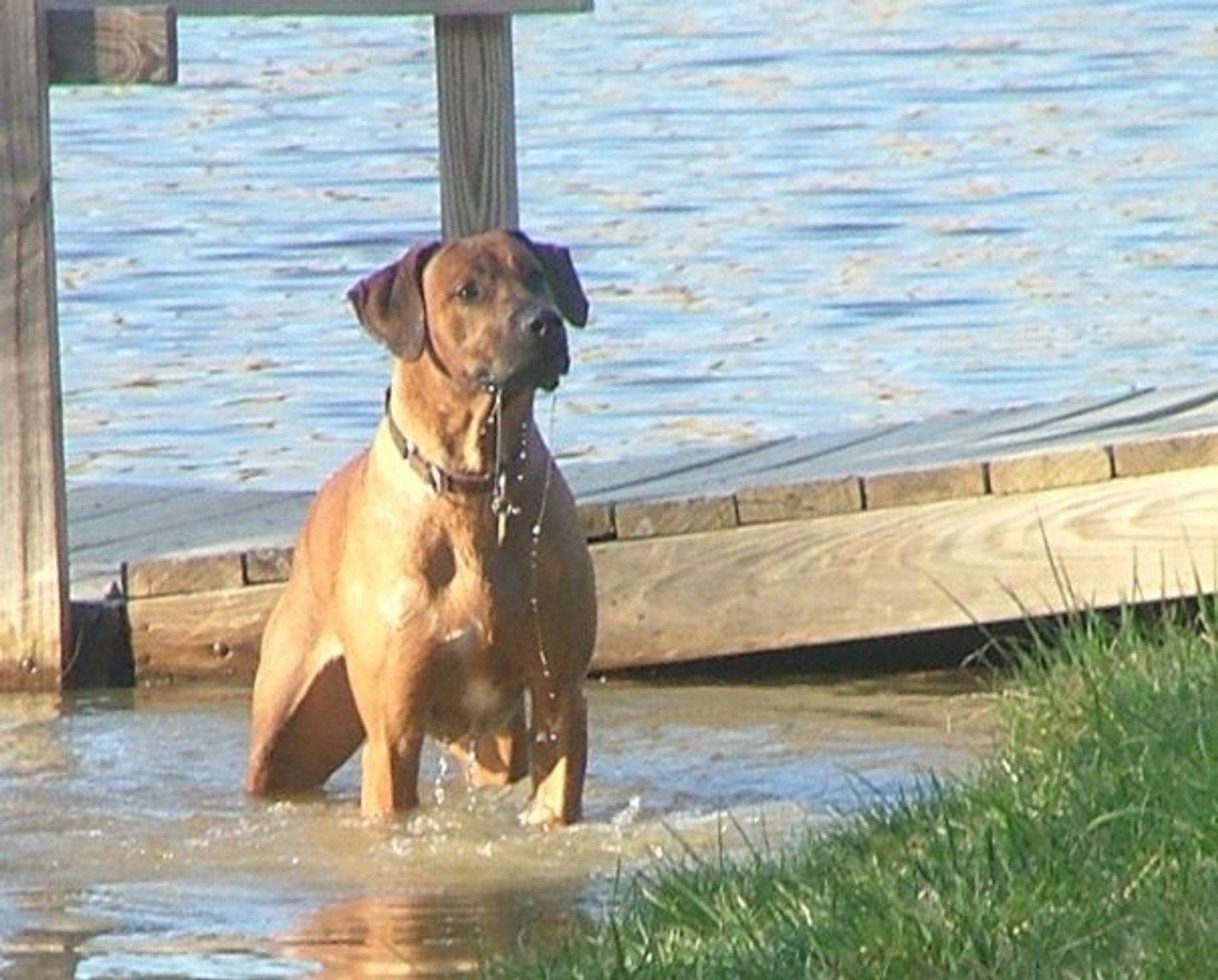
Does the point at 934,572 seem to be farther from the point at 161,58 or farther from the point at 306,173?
the point at 306,173

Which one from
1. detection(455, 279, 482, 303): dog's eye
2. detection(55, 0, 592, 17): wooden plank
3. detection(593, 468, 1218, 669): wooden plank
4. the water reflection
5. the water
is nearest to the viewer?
the water reflection

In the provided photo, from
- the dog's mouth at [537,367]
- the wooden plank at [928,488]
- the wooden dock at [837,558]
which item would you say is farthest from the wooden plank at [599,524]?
the dog's mouth at [537,367]

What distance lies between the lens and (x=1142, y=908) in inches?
183

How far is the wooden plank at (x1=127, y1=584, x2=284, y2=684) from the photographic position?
818 centimetres

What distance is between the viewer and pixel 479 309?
6855mm

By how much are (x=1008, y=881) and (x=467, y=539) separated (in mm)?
2237

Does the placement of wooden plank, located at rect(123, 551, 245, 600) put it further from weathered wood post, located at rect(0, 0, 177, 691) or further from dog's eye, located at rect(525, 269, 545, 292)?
dog's eye, located at rect(525, 269, 545, 292)

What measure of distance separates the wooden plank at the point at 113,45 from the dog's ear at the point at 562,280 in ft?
3.09

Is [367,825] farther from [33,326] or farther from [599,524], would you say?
[33,326]

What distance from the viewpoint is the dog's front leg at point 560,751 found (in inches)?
271

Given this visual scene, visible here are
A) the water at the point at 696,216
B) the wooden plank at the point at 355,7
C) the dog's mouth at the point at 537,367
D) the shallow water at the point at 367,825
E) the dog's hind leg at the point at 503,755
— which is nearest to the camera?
the shallow water at the point at 367,825

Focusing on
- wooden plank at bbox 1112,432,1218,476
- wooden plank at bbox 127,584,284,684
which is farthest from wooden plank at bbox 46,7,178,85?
wooden plank at bbox 1112,432,1218,476

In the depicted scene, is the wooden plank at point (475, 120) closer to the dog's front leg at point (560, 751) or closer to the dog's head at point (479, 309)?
the dog's head at point (479, 309)

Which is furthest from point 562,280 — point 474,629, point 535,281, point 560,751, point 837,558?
point 837,558
